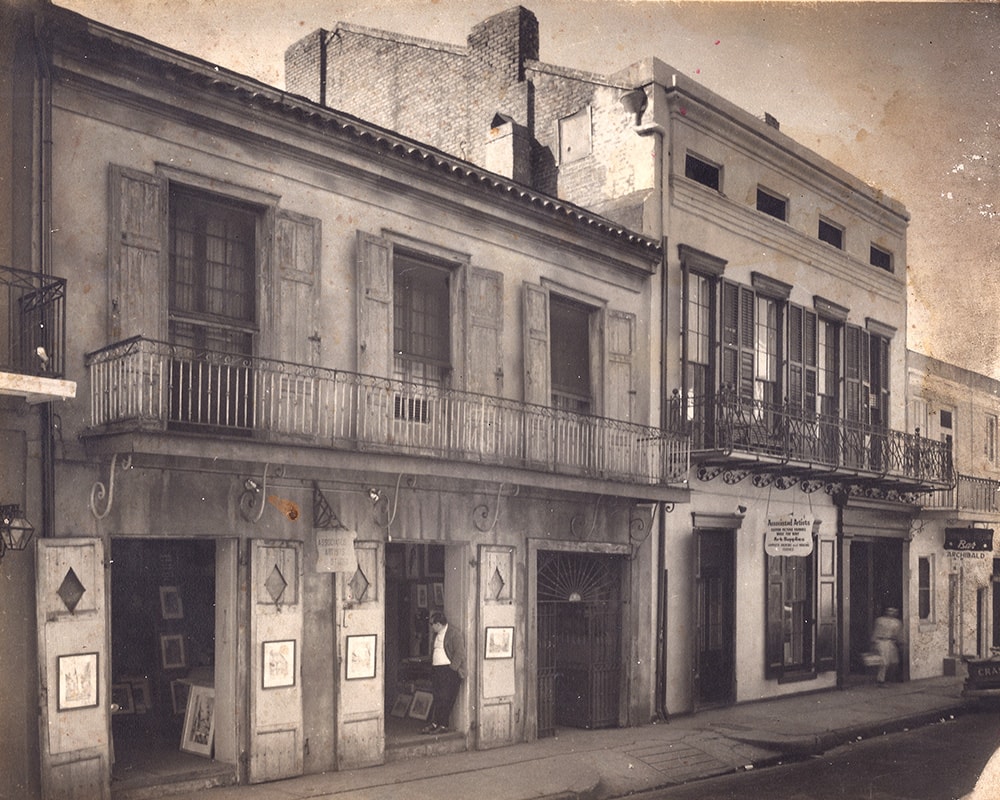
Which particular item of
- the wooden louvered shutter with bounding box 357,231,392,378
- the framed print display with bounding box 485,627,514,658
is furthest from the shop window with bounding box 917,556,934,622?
the wooden louvered shutter with bounding box 357,231,392,378

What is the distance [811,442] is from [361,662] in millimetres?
10105

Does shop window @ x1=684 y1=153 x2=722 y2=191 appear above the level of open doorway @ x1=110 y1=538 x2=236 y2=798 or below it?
above

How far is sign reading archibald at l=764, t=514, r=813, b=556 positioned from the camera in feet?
52.4

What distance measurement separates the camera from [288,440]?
10617mm

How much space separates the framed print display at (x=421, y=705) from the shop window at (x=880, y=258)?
1374 centimetres

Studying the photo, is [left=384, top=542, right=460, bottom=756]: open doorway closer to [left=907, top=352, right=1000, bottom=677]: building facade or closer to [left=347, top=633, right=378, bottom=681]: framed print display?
[left=347, top=633, right=378, bottom=681]: framed print display

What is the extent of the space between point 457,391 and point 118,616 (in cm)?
467

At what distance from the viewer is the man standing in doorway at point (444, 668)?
40.2 feet

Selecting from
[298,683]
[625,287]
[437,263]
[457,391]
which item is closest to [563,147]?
[625,287]

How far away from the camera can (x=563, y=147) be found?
17672 mm

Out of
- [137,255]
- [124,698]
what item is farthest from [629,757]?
[137,255]

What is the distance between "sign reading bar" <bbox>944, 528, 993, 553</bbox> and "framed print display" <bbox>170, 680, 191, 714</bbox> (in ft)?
52.6

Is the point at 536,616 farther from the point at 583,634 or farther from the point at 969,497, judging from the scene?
the point at 969,497

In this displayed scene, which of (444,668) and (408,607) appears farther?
(408,607)
